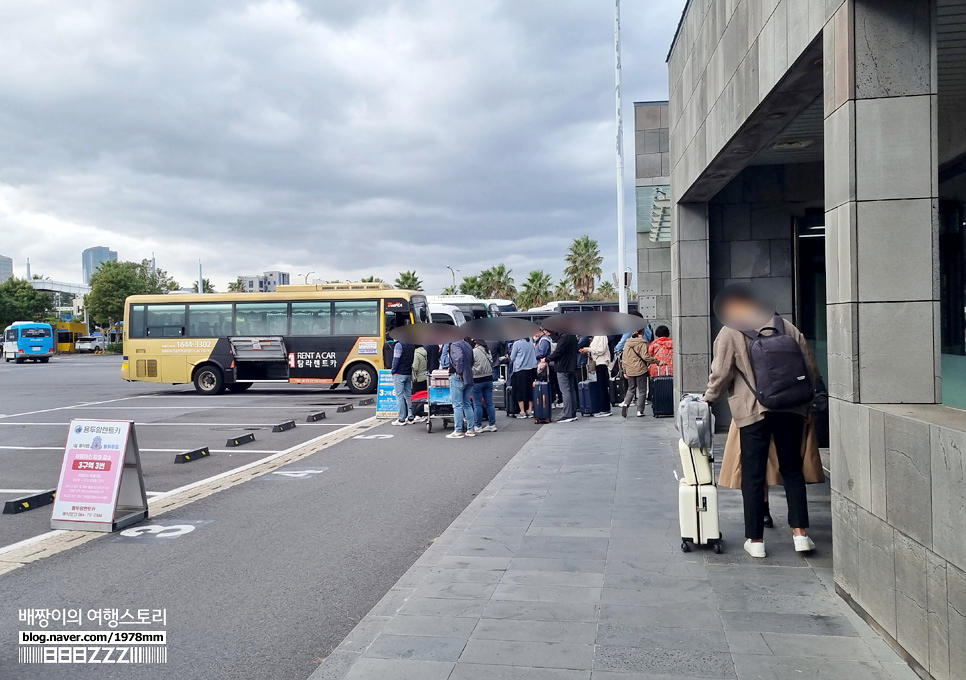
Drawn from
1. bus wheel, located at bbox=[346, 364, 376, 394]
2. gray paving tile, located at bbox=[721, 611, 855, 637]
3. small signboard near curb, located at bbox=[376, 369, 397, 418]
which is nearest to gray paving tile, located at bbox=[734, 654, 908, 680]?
gray paving tile, located at bbox=[721, 611, 855, 637]

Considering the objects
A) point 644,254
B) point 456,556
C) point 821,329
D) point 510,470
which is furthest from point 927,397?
point 644,254

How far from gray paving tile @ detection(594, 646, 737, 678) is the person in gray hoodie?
953 cm

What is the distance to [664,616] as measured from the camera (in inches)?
192

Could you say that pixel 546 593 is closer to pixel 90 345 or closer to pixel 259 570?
pixel 259 570

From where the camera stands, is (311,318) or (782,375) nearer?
(782,375)

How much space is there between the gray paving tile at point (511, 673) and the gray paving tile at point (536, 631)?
399mm

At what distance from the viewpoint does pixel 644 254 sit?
88.9ft

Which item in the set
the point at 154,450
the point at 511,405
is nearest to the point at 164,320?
the point at 154,450

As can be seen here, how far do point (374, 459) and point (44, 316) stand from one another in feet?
292

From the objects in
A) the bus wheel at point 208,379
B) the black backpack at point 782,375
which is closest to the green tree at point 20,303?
the bus wheel at point 208,379

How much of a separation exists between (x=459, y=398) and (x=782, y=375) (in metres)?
8.73

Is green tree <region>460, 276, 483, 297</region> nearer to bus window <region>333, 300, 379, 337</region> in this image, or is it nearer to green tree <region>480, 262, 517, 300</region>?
green tree <region>480, 262, 517, 300</region>

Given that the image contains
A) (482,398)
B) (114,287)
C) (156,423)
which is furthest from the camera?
(114,287)

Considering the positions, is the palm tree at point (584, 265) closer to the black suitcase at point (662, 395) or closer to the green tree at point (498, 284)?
the green tree at point (498, 284)
